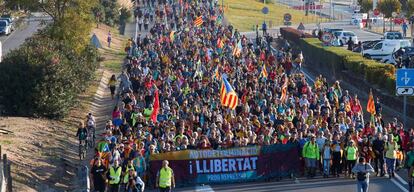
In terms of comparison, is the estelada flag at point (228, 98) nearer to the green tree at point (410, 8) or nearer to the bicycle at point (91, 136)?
the bicycle at point (91, 136)

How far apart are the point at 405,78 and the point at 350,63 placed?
16722 mm

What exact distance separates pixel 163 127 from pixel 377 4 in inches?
2457

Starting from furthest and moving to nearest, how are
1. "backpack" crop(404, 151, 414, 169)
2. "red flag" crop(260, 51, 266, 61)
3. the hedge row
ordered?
"red flag" crop(260, 51, 266, 61) → the hedge row → "backpack" crop(404, 151, 414, 169)

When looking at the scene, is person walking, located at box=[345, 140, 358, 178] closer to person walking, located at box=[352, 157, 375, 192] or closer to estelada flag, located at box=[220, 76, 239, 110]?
person walking, located at box=[352, 157, 375, 192]

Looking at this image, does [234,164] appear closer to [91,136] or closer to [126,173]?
[126,173]

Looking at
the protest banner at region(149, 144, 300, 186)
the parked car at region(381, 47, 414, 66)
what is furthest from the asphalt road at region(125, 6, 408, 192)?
the parked car at region(381, 47, 414, 66)

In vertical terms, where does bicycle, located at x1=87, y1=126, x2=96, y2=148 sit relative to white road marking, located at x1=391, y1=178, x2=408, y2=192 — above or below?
above

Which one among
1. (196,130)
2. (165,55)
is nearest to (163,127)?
(196,130)

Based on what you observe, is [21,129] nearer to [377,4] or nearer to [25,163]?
[25,163]

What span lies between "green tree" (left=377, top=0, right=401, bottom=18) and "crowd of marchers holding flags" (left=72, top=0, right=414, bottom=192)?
39995 mm

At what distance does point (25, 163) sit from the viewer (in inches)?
1070

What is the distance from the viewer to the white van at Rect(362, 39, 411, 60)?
50656mm

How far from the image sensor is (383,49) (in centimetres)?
5156

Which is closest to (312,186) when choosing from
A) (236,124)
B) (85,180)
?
(236,124)
